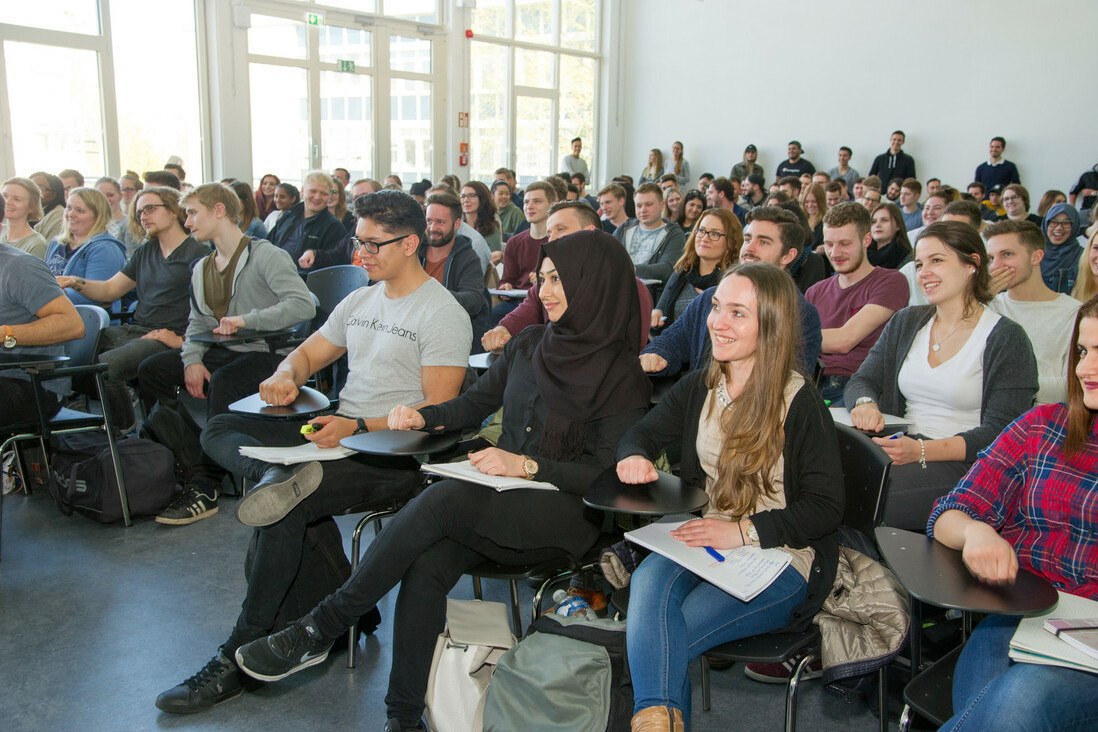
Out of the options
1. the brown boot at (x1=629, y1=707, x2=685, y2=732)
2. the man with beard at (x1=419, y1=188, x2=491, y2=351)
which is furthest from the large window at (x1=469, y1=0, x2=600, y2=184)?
the brown boot at (x1=629, y1=707, x2=685, y2=732)

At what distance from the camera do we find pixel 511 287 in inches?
203

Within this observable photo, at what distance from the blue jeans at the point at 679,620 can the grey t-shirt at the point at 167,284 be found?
9.87ft

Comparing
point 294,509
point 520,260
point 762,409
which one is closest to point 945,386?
point 762,409

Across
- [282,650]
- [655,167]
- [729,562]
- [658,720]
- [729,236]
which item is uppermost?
[655,167]

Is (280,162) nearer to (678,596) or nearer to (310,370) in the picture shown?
(310,370)

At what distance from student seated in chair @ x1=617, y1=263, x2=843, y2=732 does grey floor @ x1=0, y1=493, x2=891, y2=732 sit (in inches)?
21.2

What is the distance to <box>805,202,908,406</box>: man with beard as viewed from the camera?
3.14 metres

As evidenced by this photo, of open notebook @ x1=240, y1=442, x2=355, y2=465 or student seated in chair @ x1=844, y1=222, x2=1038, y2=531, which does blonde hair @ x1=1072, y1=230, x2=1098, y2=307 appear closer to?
student seated in chair @ x1=844, y1=222, x2=1038, y2=531

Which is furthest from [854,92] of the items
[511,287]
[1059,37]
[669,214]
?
[511,287]

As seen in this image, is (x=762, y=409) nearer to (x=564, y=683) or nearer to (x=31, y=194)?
(x=564, y=683)

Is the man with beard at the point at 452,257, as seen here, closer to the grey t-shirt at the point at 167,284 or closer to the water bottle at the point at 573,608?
the grey t-shirt at the point at 167,284

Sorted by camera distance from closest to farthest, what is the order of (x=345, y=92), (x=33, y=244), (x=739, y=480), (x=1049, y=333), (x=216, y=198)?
1. (x=739, y=480)
2. (x=1049, y=333)
3. (x=216, y=198)
4. (x=33, y=244)
5. (x=345, y=92)

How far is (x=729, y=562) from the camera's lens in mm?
1691

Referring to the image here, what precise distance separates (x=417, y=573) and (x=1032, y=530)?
127 cm
